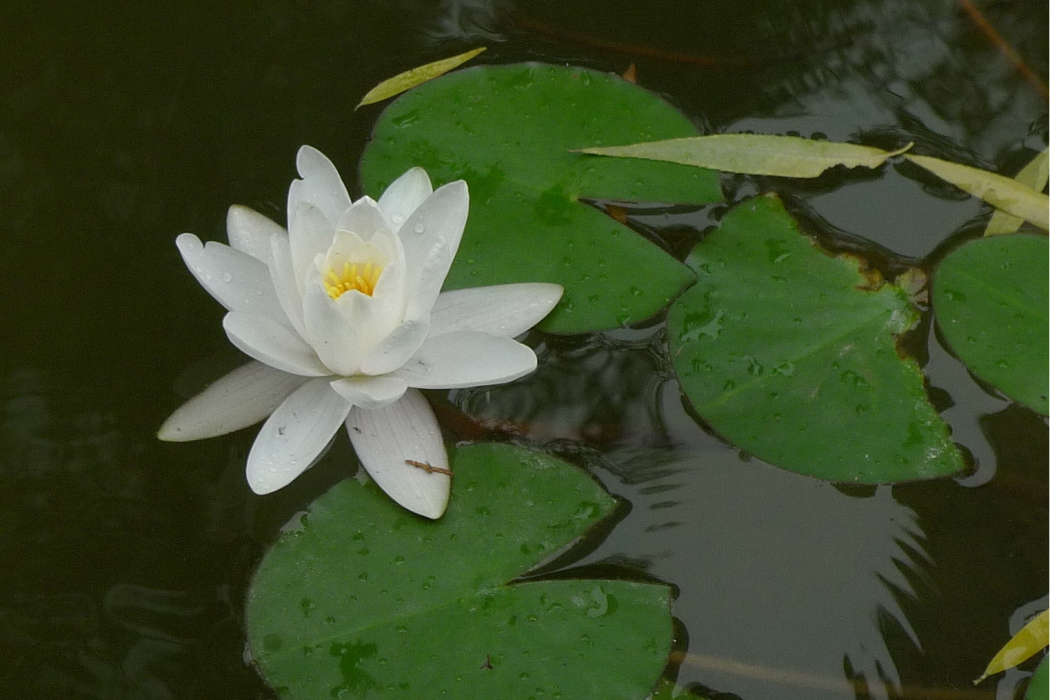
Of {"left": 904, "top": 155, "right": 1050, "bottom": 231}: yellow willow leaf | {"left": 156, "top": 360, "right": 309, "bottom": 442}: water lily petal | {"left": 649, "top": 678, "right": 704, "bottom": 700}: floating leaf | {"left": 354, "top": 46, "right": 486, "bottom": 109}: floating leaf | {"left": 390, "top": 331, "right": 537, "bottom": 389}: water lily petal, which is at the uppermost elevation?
{"left": 354, "top": 46, "right": 486, "bottom": 109}: floating leaf

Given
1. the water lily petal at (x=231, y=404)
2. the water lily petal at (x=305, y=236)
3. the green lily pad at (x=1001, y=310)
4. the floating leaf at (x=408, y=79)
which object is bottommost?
the water lily petal at (x=231, y=404)

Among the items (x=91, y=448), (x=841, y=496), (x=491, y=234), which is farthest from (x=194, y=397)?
(x=841, y=496)

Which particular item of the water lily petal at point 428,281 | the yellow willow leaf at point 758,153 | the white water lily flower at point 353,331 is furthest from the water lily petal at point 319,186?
the yellow willow leaf at point 758,153

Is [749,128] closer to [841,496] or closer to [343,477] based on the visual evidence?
[841,496]

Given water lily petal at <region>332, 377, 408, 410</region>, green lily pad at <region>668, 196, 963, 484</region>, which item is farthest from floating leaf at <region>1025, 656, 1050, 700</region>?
water lily petal at <region>332, 377, 408, 410</region>

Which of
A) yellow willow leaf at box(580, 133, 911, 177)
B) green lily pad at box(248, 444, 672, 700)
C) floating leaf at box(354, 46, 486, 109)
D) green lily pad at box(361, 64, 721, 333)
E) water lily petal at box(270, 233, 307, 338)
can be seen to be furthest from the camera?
floating leaf at box(354, 46, 486, 109)

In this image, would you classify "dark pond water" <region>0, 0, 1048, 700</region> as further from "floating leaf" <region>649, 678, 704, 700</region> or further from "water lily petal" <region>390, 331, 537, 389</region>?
"water lily petal" <region>390, 331, 537, 389</region>

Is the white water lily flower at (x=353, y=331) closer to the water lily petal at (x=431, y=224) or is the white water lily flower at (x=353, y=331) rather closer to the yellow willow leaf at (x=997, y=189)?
the water lily petal at (x=431, y=224)
